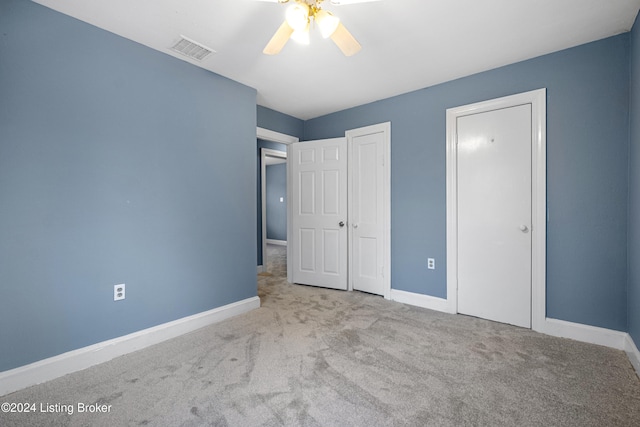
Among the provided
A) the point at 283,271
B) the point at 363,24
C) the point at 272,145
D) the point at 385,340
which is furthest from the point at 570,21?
the point at 283,271

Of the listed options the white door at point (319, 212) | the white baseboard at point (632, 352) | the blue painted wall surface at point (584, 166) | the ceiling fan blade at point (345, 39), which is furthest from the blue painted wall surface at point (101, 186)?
the white baseboard at point (632, 352)

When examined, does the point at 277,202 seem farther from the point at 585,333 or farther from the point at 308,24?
the point at 585,333

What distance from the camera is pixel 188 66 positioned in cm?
256

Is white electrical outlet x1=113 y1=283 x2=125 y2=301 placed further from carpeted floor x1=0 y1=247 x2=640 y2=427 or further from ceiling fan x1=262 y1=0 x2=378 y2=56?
ceiling fan x1=262 y1=0 x2=378 y2=56

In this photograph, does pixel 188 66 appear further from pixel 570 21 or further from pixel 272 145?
pixel 570 21

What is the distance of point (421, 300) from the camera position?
318 cm

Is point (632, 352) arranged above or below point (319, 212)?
below

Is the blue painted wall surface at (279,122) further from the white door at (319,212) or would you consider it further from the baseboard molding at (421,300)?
the baseboard molding at (421,300)

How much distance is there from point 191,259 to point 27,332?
1.11 meters

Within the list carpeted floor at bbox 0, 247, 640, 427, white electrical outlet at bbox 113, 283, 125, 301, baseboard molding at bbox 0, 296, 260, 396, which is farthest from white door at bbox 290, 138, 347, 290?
white electrical outlet at bbox 113, 283, 125, 301

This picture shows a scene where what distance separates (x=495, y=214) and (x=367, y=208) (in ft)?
4.72

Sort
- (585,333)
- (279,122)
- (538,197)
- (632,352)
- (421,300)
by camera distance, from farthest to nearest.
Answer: (279,122), (421,300), (538,197), (585,333), (632,352)

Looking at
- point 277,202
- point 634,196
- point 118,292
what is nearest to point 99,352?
point 118,292

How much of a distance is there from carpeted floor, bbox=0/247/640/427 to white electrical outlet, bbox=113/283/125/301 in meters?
0.45
